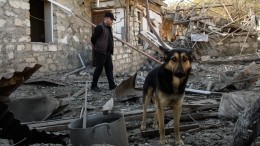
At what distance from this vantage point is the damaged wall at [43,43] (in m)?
8.41

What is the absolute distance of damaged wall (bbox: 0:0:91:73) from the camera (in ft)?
27.6

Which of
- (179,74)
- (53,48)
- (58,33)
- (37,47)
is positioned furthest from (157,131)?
(58,33)

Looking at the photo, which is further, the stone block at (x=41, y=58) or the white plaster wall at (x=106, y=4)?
the white plaster wall at (x=106, y=4)

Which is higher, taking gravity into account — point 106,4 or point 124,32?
point 106,4

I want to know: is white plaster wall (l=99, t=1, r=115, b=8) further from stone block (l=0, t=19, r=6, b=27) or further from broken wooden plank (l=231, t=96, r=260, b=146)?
broken wooden plank (l=231, t=96, r=260, b=146)

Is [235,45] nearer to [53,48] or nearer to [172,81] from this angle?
[53,48]

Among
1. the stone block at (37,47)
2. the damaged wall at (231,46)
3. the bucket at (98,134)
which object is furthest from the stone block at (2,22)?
the damaged wall at (231,46)

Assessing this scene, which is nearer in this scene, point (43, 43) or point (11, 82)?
point (11, 82)

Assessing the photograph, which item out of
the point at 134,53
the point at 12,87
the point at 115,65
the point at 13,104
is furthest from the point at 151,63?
the point at 12,87

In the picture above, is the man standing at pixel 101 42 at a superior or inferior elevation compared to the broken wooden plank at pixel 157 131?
superior

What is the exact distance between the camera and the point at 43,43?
386 inches

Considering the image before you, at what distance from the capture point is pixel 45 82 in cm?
857

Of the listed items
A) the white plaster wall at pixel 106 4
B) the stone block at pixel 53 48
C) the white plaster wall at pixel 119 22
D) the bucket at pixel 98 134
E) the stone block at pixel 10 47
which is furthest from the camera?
the white plaster wall at pixel 119 22

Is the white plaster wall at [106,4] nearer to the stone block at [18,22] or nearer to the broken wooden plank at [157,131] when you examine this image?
the stone block at [18,22]
